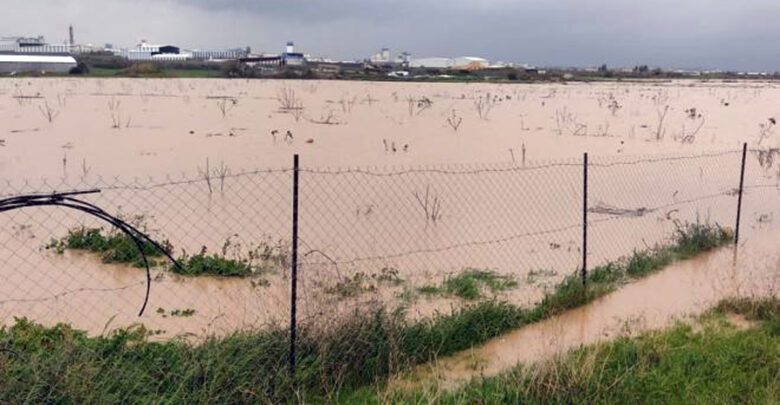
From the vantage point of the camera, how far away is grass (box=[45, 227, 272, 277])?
795cm

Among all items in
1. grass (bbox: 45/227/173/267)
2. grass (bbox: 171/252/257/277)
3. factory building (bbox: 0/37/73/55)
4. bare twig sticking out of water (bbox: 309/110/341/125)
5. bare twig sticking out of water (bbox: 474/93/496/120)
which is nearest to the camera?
grass (bbox: 171/252/257/277)

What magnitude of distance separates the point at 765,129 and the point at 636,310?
1834 cm

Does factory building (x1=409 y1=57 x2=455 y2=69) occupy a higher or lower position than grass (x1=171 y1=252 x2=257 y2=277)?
higher

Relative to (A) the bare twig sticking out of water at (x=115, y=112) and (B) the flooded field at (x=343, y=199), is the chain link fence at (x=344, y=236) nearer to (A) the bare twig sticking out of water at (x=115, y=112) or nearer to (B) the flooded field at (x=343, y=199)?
(B) the flooded field at (x=343, y=199)

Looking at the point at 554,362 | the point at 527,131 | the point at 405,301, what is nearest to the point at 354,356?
the point at 554,362

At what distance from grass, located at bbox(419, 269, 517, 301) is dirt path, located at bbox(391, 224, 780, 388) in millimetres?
919

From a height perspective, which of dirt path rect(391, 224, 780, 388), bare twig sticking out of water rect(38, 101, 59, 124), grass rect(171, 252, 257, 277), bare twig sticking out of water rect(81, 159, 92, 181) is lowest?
dirt path rect(391, 224, 780, 388)

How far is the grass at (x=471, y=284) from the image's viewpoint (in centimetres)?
755

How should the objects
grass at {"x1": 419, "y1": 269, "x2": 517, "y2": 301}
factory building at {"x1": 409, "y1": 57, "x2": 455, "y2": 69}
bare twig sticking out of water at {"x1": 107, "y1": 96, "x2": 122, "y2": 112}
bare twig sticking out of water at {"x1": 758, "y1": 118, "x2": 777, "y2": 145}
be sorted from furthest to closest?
factory building at {"x1": 409, "y1": 57, "x2": 455, "y2": 69} < bare twig sticking out of water at {"x1": 107, "y1": 96, "x2": 122, "y2": 112} < bare twig sticking out of water at {"x1": 758, "y1": 118, "x2": 777, "y2": 145} < grass at {"x1": 419, "y1": 269, "x2": 517, "y2": 301}

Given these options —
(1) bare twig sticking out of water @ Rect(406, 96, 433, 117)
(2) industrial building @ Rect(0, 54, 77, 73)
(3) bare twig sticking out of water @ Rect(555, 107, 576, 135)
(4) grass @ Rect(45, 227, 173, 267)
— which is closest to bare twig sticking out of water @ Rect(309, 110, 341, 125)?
(1) bare twig sticking out of water @ Rect(406, 96, 433, 117)

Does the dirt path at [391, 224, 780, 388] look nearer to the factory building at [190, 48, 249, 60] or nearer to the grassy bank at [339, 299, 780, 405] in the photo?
the grassy bank at [339, 299, 780, 405]

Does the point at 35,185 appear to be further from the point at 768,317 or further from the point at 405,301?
the point at 768,317

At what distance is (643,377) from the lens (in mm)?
4961

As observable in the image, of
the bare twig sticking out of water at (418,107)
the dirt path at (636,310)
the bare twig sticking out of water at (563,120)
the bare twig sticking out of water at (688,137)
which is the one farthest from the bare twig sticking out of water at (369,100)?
the dirt path at (636,310)
